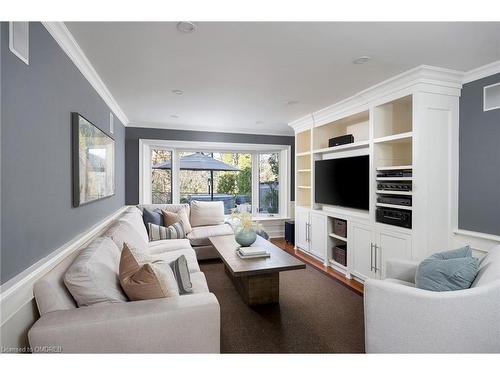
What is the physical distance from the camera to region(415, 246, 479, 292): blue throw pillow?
1.60 m

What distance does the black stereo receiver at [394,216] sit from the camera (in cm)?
274

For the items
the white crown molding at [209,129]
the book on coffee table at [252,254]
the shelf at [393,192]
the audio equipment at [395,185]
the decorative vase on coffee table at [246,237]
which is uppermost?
the white crown molding at [209,129]

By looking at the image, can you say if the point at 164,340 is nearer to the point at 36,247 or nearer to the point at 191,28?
the point at 36,247

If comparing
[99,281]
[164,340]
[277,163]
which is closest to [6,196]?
[99,281]

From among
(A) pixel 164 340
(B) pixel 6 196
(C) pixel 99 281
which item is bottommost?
(A) pixel 164 340

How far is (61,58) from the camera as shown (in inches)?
72.5

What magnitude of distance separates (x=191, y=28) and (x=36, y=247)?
1.64 meters

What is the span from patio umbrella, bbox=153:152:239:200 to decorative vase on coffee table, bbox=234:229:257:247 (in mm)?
2866

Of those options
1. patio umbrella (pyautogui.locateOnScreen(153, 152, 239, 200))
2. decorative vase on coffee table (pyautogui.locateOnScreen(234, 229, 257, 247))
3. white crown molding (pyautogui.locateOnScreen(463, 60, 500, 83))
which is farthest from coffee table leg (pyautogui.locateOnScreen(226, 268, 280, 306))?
patio umbrella (pyautogui.locateOnScreen(153, 152, 239, 200))

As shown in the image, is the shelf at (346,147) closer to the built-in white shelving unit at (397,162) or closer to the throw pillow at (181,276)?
the built-in white shelving unit at (397,162)

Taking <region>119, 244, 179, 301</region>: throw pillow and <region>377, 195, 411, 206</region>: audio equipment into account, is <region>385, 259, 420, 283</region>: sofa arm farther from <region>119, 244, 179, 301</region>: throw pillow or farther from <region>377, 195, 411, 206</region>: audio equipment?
<region>119, 244, 179, 301</region>: throw pillow

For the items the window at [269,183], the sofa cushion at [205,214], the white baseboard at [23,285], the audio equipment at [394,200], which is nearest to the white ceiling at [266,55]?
the audio equipment at [394,200]

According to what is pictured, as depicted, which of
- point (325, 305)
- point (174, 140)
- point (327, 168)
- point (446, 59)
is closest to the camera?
point (446, 59)

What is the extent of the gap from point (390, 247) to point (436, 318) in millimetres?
1524
